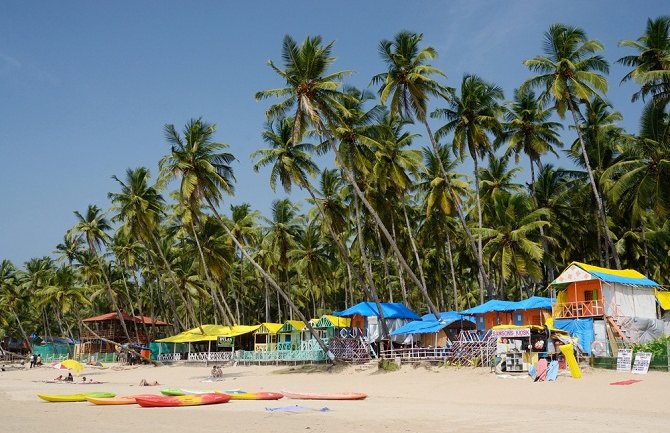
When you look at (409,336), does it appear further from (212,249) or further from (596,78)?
(212,249)

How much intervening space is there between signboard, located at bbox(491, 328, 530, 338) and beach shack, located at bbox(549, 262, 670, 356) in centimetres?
331

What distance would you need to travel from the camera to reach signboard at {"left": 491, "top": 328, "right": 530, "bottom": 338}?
977 inches

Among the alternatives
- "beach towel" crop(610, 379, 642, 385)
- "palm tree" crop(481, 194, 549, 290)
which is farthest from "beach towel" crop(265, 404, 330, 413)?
"palm tree" crop(481, 194, 549, 290)

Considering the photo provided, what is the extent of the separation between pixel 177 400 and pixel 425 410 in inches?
320

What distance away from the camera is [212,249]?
48938mm

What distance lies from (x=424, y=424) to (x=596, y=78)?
2482 cm

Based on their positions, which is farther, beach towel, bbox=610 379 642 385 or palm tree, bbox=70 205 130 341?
palm tree, bbox=70 205 130 341

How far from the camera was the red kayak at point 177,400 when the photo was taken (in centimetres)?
1997

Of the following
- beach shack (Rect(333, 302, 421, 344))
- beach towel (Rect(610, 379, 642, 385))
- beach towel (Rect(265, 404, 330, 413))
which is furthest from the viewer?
beach shack (Rect(333, 302, 421, 344))

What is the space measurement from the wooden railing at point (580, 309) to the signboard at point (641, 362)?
163 inches

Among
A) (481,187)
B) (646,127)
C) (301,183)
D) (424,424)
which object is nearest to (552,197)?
(481,187)

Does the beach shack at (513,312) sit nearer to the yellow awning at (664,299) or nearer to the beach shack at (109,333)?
the yellow awning at (664,299)

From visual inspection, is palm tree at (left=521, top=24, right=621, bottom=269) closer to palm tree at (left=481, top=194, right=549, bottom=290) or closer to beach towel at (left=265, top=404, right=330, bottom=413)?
palm tree at (left=481, top=194, right=549, bottom=290)

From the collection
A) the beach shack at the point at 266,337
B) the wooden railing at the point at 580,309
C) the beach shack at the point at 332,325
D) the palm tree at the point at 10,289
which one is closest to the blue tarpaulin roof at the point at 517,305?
the wooden railing at the point at 580,309
